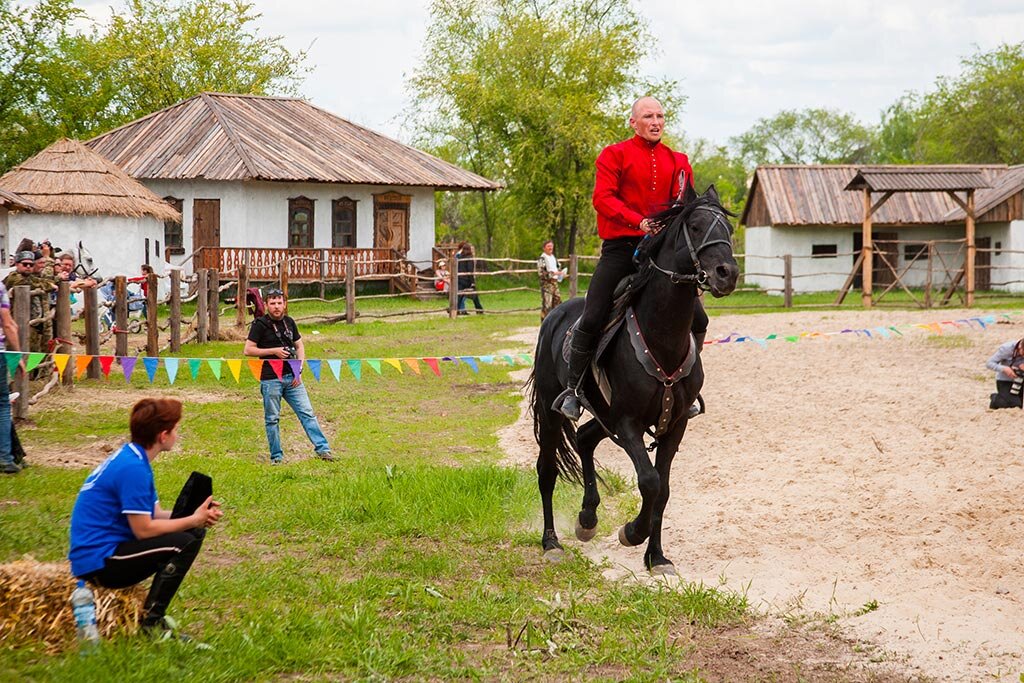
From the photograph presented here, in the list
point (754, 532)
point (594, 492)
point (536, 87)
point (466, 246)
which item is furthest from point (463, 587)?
point (536, 87)

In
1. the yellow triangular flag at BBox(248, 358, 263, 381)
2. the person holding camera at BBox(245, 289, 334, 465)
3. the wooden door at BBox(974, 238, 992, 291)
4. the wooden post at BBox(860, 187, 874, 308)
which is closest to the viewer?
the person holding camera at BBox(245, 289, 334, 465)

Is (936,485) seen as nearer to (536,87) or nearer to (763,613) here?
(763,613)

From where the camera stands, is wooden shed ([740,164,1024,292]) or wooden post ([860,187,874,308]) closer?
wooden post ([860,187,874,308])

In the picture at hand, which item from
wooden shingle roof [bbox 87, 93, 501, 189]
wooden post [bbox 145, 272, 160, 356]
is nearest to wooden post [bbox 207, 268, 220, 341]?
wooden post [bbox 145, 272, 160, 356]

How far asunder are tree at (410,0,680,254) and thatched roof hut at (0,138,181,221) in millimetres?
17470

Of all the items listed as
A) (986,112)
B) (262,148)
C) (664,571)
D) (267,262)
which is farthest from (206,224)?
(986,112)

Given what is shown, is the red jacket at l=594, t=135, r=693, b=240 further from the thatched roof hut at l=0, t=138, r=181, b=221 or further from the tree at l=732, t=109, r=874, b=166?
the tree at l=732, t=109, r=874, b=166

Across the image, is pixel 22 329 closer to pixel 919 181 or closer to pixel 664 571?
pixel 664 571

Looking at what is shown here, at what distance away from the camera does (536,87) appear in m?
44.7

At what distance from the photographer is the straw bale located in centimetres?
527

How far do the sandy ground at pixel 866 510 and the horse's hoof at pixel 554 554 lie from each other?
0.30m

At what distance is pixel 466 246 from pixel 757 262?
1539 cm

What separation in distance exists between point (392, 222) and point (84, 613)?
34.5m

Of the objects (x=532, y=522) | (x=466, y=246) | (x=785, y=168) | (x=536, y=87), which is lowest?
(x=532, y=522)
